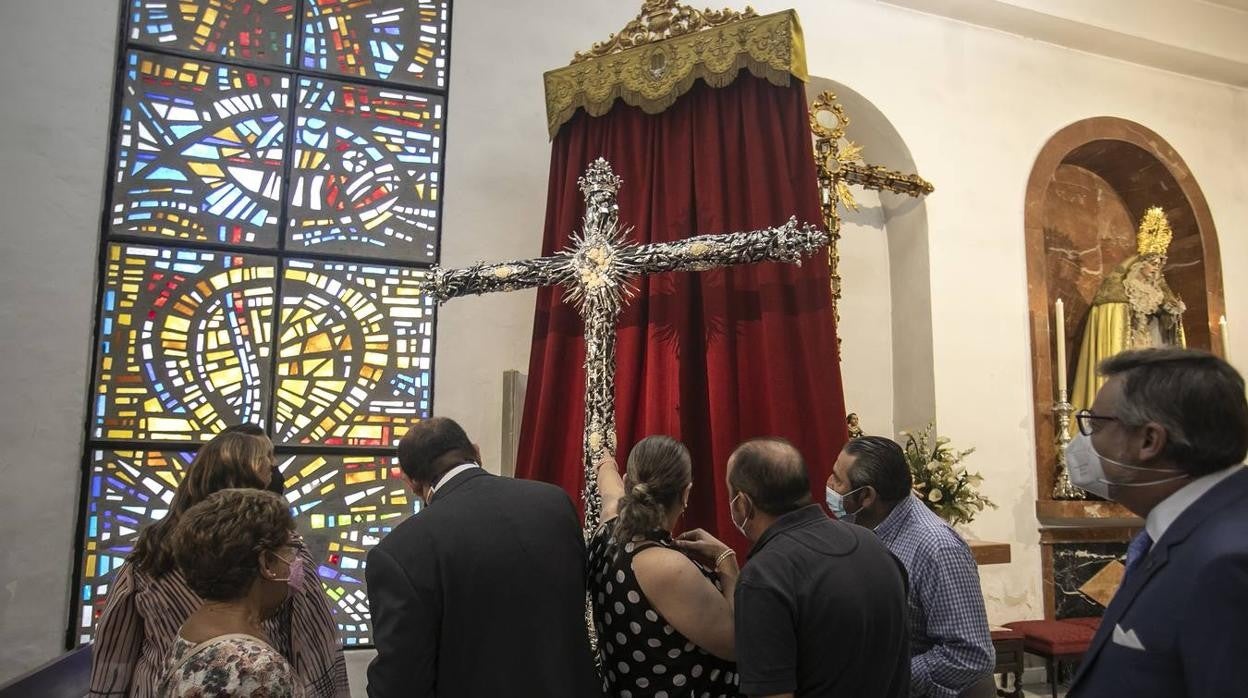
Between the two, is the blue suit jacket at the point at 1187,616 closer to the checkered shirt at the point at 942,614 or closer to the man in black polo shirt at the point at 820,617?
the man in black polo shirt at the point at 820,617

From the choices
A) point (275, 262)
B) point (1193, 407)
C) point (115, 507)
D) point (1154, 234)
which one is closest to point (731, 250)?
point (1193, 407)

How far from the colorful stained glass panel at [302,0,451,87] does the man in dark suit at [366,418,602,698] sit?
2.94 m

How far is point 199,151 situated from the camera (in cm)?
399

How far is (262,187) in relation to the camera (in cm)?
404

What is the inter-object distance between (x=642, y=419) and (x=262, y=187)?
2.14 m

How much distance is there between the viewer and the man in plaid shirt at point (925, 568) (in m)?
1.91

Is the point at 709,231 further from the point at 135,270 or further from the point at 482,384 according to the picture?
the point at 135,270

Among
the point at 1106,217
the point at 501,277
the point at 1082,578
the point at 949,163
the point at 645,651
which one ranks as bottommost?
the point at 1082,578

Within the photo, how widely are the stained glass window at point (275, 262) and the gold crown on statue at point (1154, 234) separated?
13.5 ft

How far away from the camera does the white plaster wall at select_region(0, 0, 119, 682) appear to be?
3432 mm

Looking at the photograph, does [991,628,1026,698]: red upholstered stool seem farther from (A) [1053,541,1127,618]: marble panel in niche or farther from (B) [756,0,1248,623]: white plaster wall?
(A) [1053,541,1127,618]: marble panel in niche

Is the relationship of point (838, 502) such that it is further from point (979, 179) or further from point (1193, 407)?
point (979, 179)

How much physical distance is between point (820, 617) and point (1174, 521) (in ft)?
2.02

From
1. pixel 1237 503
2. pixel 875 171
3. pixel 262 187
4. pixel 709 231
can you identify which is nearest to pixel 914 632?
pixel 1237 503
